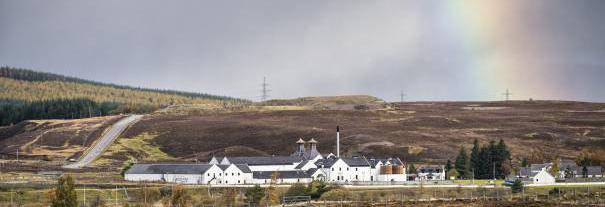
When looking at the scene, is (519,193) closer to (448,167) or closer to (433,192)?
(433,192)

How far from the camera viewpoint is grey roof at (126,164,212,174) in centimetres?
12638

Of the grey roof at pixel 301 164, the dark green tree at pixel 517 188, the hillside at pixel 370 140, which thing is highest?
the hillside at pixel 370 140

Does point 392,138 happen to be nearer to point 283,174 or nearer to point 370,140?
point 370,140

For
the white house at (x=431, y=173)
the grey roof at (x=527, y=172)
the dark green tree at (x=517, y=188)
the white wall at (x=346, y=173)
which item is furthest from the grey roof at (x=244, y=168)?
the dark green tree at (x=517, y=188)

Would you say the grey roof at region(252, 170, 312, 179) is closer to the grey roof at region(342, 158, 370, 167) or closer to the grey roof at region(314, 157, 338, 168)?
the grey roof at region(314, 157, 338, 168)

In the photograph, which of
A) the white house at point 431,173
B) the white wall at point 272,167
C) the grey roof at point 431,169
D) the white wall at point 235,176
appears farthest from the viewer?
the white wall at point 272,167

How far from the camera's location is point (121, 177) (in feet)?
434

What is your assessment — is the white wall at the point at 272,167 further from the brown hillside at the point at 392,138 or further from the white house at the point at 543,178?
the white house at the point at 543,178

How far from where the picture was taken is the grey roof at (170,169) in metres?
126

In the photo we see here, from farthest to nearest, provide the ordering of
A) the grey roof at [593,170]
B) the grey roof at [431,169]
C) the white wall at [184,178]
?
the grey roof at [431,169] → the grey roof at [593,170] → the white wall at [184,178]

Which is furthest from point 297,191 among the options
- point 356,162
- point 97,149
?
point 97,149

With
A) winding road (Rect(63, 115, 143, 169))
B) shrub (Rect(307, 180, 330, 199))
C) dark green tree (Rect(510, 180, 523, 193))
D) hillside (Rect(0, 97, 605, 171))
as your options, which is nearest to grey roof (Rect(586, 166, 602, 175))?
hillside (Rect(0, 97, 605, 171))

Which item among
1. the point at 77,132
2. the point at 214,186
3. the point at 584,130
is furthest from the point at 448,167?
the point at 77,132

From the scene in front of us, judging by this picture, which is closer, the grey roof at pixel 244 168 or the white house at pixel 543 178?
the white house at pixel 543 178
